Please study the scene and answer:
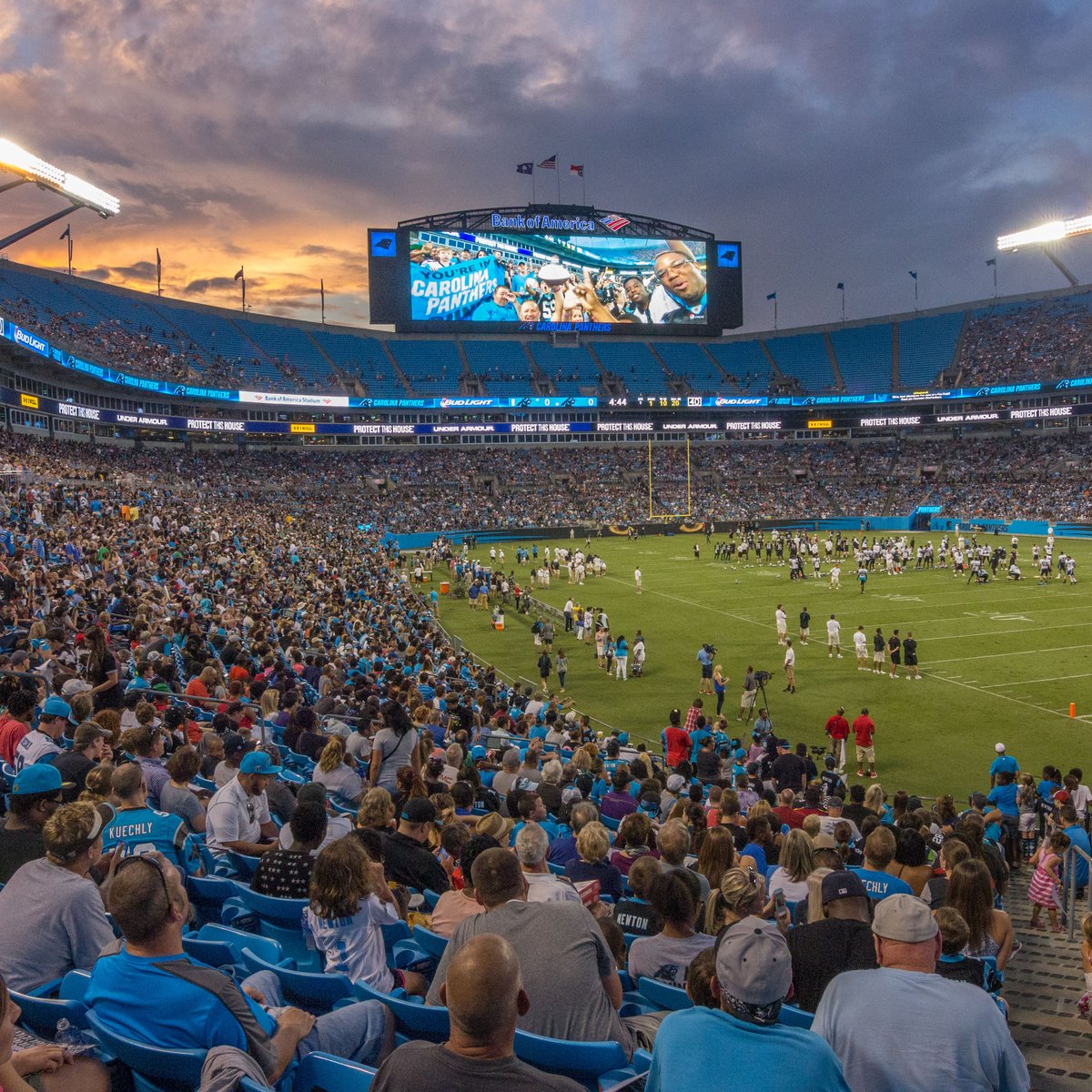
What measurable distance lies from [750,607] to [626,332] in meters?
50.6

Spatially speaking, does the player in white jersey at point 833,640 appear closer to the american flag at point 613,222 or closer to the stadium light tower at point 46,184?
the stadium light tower at point 46,184

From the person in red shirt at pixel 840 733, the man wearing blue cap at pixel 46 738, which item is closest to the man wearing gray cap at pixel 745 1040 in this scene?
the man wearing blue cap at pixel 46 738

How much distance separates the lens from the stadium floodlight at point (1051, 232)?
209 feet

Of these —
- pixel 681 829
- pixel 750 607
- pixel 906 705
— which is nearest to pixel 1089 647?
pixel 906 705

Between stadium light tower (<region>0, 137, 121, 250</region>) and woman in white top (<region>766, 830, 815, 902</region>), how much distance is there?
30740mm

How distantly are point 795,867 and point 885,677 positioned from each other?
63.5ft

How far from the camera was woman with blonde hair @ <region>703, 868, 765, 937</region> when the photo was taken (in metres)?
4.71

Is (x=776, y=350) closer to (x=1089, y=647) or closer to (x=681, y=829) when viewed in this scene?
(x=1089, y=647)

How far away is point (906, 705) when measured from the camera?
2170 cm

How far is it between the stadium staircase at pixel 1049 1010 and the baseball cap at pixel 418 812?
3.88 meters

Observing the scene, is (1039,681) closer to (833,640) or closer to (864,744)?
(833,640)

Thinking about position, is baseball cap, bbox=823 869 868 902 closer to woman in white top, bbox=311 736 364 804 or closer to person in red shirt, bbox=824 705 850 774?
woman in white top, bbox=311 736 364 804

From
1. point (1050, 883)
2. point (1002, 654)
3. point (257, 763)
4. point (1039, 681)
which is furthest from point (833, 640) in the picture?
point (257, 763)

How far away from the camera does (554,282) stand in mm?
78750
